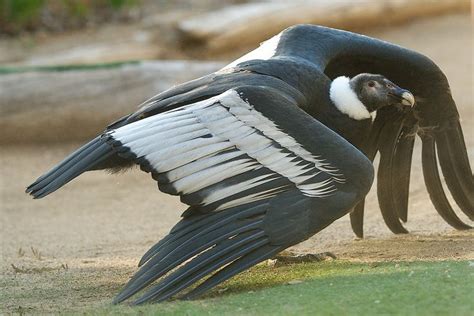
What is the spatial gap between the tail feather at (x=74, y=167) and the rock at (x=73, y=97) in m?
5.23

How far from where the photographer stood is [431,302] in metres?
4.59

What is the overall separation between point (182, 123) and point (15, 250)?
8.92 feet

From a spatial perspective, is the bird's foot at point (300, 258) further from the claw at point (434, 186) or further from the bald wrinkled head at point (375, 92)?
the claw at point (434, 186)

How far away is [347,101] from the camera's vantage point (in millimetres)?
6160

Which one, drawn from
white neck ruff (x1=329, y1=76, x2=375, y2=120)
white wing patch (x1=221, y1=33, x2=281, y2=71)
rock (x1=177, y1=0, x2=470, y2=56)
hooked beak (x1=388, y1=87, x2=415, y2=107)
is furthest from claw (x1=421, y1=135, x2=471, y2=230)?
rock (x1=177, y1=0, x2=470, y2=56)

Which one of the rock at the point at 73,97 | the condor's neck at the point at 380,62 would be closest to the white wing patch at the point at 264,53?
the condor's neck at the point at 380,62

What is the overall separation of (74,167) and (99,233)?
2.82m

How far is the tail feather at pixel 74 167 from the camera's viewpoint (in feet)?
18.2

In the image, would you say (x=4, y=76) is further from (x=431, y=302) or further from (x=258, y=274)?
(x=431, y=302)

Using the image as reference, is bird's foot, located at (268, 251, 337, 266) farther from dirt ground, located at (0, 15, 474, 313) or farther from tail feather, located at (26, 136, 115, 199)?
tail feather, located at (26, 136, 115, 199)

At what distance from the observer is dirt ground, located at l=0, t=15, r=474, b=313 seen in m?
5.92

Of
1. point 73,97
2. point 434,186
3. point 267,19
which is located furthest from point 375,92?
point 267,19

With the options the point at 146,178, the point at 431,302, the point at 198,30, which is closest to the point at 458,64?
the point at 198,30

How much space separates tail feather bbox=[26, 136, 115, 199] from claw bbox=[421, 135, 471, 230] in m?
2.41
